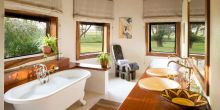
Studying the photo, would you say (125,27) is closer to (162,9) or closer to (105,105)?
(162,9)

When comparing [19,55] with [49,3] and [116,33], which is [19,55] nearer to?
[49,3]

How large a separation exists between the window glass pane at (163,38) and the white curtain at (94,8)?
148 cm

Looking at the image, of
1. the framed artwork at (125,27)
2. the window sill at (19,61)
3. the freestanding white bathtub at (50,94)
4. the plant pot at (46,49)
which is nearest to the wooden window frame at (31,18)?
the window sill at (19,61)

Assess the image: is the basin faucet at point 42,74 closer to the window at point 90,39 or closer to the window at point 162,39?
the window at point 90,39

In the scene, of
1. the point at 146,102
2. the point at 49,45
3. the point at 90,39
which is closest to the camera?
the point at 146,102

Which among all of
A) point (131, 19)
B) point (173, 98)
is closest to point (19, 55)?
point (173, 98)

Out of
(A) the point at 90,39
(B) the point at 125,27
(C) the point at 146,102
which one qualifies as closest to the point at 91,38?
(A) the point at 90,39

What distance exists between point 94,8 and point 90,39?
925mm

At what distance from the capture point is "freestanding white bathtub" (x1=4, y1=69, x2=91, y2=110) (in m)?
2.08

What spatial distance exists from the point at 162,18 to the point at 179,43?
90cm

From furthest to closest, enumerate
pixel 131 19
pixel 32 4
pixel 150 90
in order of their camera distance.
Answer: pixel 131 19, pixel 32 4, pixel 150 90

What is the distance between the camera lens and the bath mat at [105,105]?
3084 millimetres

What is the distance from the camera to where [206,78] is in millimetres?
1240

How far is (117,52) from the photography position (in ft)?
17.4
